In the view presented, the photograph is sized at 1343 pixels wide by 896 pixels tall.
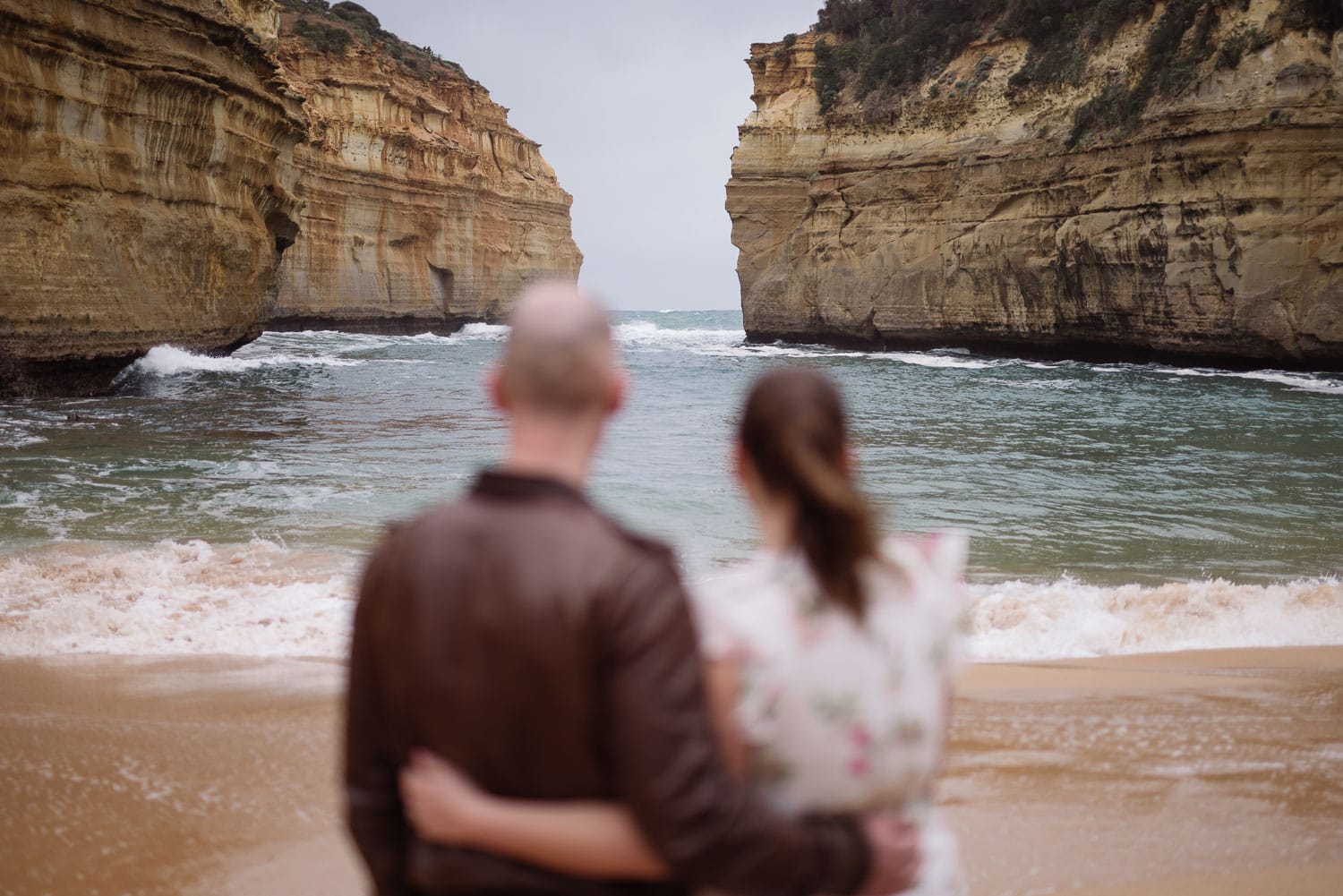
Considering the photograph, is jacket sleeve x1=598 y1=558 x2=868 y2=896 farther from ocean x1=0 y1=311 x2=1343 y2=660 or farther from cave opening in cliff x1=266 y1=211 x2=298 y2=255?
cave opening in cliff x1=266 y1=211 x2=298 y2=255

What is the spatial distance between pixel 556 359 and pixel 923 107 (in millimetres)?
36502

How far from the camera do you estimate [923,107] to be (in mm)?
35062

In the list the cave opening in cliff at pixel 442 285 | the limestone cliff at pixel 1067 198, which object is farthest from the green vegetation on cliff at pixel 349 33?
the limestone cliff at pixel 1067 198

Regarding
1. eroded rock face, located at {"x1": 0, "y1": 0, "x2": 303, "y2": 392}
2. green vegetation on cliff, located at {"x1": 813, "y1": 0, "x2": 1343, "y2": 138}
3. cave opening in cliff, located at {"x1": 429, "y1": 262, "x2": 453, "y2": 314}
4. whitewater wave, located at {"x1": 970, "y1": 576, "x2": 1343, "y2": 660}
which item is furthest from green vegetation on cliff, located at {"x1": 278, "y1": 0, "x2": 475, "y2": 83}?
whitewater wave, located at {"x1": 970, "y1": 576, "x2": 1343, "y2": 660}

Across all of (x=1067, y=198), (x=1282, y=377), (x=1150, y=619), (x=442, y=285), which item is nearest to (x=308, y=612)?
(x=1150, y=619)

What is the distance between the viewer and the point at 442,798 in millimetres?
1271

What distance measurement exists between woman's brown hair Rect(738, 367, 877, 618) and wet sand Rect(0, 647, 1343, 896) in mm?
1898

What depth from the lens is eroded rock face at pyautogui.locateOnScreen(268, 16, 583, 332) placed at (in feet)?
144

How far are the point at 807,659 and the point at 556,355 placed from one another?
1.64ft

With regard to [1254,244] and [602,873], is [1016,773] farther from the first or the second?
[1254,244]

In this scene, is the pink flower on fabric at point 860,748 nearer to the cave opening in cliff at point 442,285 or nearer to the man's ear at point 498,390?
the man's ear at point 498,390

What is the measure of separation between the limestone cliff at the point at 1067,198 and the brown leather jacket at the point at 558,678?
82.9ft

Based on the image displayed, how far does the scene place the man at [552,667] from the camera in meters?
1.20

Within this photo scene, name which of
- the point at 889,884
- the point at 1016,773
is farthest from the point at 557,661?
the point at 1016,773
